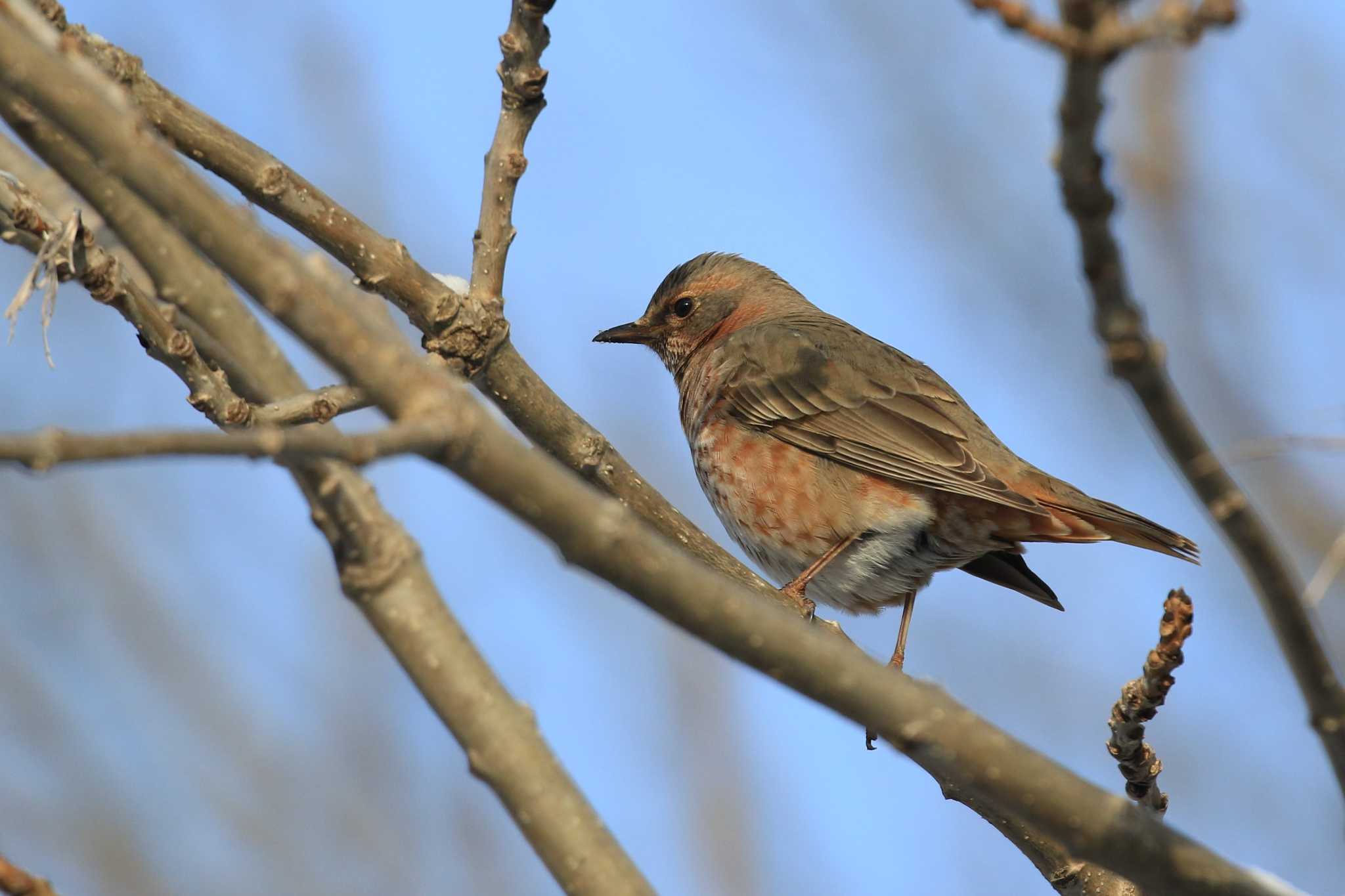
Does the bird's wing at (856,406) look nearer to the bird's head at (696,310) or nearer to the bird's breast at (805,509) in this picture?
the bird's breast at (805,509)

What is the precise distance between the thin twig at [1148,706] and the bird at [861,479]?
166 centimetres

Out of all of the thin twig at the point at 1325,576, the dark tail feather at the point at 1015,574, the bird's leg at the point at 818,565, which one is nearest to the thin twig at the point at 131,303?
the thin twig at the point at 1325,576

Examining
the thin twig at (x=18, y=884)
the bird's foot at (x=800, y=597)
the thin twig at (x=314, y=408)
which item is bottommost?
the thin twig at (x=18, y=884)

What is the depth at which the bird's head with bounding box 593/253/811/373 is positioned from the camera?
741 cm

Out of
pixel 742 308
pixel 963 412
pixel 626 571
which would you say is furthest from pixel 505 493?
pixel 742 308

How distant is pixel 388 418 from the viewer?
1.99m

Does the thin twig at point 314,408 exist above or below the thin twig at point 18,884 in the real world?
above

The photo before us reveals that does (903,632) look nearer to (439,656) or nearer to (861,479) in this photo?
(861,479)

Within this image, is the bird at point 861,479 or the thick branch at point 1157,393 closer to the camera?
the thick branch at point 1157,393

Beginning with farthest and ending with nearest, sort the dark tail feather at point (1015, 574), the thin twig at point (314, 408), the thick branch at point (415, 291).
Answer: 1. the dark tail feather at point (1015, 574)
2. the thick branch at point (415, 291)
3. the thin twig at point (314, 408)

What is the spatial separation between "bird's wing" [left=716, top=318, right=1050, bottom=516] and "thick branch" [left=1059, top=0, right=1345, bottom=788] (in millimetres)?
3038

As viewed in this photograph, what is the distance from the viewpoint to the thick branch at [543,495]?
1.90m

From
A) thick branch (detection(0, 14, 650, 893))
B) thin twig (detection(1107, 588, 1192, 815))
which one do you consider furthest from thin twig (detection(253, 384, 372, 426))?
thin twig (detection(1107, 588, 1192, 815))

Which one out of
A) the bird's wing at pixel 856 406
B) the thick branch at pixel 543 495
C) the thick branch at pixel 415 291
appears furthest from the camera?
the bird's wing at pixel 856 406
